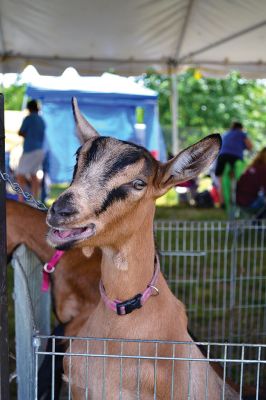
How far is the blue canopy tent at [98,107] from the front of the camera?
1282 centimetres

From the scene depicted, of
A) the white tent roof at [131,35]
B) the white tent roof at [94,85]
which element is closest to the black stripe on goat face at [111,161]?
the white tent roof at [131,35]

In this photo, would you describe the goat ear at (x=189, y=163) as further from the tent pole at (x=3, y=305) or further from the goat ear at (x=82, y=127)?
the tent pole at (x=3, y=305)

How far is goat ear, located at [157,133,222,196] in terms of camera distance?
7.91 feet

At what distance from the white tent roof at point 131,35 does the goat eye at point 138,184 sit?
12.0 ft

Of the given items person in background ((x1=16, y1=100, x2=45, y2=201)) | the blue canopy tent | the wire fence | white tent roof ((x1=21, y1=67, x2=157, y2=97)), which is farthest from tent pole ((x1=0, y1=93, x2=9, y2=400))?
white tent roof ((x1=21, y1=67, x2=157, y2=97))

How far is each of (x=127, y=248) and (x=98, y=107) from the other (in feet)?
35.7

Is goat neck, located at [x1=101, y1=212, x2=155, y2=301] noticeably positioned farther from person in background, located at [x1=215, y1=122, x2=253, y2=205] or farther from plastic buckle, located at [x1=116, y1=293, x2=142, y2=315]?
person in background, located at [x1=215, y1=122, x2=253, y2=205]

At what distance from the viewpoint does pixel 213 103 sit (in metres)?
22.5

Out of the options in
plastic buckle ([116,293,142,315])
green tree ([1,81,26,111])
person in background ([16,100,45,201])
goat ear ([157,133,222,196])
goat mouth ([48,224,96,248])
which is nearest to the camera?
goat mouth ([48,224,96,248])

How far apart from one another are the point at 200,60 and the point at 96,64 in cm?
138

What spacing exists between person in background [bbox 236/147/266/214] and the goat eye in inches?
288

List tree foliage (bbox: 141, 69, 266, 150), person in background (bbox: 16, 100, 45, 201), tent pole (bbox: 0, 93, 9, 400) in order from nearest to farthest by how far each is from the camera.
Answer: tent pole (bbox: 0, 93, 9, 400) < person in background (bbox: 16, 100, 45, 201) < tree foliage (bbox: 141, 69, 266, 150)

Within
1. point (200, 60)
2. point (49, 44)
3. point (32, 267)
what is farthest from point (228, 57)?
point (32, 267)

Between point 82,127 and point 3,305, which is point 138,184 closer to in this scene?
point 82,127
